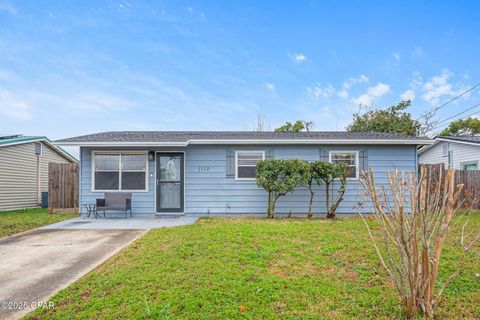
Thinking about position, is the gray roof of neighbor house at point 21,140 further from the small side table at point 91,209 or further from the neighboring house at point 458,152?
the neighboring house at point 458,152

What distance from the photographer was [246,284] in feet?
10.3

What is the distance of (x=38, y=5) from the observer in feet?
30.2

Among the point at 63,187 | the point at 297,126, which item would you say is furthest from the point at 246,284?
the point at 297,126

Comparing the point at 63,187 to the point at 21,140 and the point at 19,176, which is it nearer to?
the point at 19,176

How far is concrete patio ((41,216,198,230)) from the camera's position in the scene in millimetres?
6871

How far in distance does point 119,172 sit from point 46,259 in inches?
181

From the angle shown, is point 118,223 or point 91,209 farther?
point 91,209

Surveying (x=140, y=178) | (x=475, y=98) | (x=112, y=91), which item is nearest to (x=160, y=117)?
(x=112, y=91)

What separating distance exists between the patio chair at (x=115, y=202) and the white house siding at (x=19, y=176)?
5.75 metres

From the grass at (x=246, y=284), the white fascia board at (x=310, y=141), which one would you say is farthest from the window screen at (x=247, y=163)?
the grass at (x=246, y=284)

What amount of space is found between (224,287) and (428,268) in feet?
6.70

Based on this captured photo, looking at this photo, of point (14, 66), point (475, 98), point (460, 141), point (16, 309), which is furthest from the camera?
point (475, 98)

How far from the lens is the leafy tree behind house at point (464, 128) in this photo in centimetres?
2416

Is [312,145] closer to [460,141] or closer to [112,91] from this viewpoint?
[460,141]
